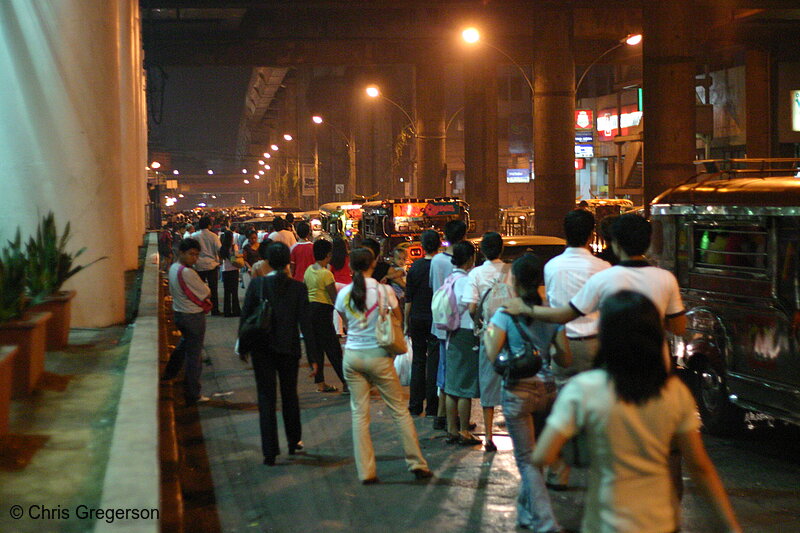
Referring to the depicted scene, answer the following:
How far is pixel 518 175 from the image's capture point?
82312mm

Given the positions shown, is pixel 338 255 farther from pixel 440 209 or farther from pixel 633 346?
pixel 440 209

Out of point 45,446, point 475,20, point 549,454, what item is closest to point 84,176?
point 45,446

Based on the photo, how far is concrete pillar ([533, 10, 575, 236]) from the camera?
34.1 meters

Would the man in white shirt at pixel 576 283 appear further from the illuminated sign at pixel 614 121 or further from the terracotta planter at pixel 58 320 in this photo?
the illuminated sign at pixel 614 121

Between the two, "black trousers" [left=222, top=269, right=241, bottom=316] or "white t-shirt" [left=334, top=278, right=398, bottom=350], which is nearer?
"white t-shirt" [left=334, top=278, right=398, bottom=350]

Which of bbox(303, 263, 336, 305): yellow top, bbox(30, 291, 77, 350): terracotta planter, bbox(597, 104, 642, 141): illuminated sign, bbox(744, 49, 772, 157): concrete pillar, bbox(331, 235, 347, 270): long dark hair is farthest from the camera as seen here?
bbox(597, 104, 642, 141): illuminated sign

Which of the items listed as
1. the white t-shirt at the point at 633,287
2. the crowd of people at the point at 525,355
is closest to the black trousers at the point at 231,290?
the crowd of people at the point at 525,355

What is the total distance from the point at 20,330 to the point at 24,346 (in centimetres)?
17

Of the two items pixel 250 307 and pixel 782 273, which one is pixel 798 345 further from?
pixel 250 307

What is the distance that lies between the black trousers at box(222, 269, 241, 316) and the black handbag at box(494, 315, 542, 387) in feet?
47.2

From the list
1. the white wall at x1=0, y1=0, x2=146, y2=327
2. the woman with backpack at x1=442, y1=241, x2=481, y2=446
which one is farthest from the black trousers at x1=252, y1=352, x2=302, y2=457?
the white wall at x1=0, y1=0, x2=146, y2=327

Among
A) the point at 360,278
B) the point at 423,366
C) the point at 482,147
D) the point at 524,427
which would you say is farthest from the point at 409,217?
the point at 482,147

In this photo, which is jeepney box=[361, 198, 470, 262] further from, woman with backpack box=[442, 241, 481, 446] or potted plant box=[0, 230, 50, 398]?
potted plant box=[0, 230, 50, 398]

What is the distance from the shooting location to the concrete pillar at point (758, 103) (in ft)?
146
